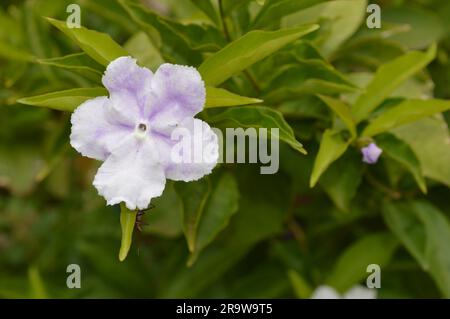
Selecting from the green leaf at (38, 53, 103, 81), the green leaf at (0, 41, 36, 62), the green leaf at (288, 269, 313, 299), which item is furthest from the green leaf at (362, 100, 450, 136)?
the green leaf at (0, 41, 36, 62)

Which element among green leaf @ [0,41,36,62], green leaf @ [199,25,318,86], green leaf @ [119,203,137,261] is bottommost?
green leaf @ [119,203,137,261]

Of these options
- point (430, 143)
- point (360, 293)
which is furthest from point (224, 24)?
point (360, 293)

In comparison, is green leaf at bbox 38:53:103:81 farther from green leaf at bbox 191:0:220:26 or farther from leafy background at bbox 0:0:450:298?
green leaf at bbox 191:0:220:26

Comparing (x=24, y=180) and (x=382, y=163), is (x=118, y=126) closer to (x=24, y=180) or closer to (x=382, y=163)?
(x=382, y=163)

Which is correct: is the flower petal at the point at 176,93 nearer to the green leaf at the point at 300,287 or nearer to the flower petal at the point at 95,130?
the flower petal at the point at 95,130

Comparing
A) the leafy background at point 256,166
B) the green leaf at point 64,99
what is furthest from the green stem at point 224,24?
the green leaf at point 64,99
